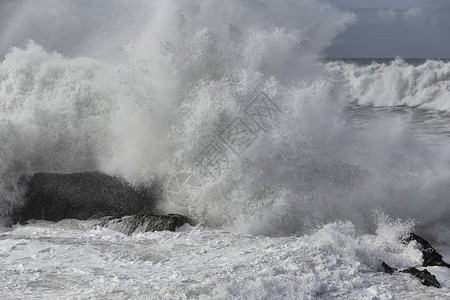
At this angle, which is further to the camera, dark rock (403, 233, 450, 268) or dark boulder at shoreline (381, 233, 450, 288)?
dark rock (403, 233, 450, 268)

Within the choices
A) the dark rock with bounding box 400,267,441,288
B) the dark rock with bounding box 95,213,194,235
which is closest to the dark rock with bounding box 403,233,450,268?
the dark rock with bounding box 400,267,441,288

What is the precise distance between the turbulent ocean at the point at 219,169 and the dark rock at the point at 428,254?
157 millimetres

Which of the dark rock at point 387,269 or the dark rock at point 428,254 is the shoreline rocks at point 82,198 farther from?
the dark rock at point 428,254

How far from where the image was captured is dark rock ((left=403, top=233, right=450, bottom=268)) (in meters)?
6.20

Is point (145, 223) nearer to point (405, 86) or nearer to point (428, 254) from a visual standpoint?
point (428, 254)

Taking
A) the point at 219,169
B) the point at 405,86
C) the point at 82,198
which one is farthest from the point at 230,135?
the point at 405,86

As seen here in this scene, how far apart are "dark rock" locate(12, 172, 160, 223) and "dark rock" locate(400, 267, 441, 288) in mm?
3994

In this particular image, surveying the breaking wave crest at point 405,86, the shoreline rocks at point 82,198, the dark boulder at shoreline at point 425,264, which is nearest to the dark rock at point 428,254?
the dark boulder at shoreline at point 425,264

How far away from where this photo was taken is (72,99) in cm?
1021

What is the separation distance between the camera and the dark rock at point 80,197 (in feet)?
26.0

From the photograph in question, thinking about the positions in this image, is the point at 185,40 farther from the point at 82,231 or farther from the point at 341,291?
the point at 341,291

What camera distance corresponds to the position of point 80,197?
8086 millimetres

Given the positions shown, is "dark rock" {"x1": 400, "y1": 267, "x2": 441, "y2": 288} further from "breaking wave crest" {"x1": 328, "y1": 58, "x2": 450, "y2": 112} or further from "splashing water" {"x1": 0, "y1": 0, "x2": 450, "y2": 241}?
"breaking wave crest" {"x1": 328, "y1": 58, "x2": 450, "y2": 112}

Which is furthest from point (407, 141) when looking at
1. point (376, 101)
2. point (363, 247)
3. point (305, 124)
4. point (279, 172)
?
point (376, 101)
